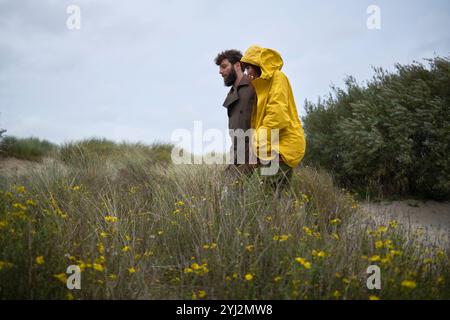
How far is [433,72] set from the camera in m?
7.91

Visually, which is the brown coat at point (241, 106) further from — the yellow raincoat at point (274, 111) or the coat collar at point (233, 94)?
the yellow raincoat at point (274, 111)

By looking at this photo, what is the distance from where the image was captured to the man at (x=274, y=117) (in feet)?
14.1

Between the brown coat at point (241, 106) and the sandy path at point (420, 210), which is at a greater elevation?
the brown coat at point (241, 106)

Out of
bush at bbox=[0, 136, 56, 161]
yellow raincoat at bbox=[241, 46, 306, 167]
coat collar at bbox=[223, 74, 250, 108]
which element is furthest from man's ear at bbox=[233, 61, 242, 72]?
bush at bbox=[0, 136, 56, 161]

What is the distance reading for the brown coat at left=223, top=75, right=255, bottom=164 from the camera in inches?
205

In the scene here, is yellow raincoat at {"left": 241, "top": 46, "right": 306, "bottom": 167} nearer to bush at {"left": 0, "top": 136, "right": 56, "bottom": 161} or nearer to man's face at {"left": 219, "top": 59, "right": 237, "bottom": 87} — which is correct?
man's face at {"left": 219, "top": 59, "right": 237, "bottom": 87}

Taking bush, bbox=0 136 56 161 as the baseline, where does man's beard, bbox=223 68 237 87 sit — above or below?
above

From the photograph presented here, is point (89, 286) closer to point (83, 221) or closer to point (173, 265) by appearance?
point (173, 265)

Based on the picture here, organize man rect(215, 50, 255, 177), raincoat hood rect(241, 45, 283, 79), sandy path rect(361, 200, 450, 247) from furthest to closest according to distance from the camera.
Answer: sandy path rect(361, 200, 450, 247), man rect(215, 50, 255, 177), raincoat hood rect(241, 45, 283, 79)

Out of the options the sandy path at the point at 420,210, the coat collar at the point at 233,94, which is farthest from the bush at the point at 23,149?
the sandy path at the point at 420,210

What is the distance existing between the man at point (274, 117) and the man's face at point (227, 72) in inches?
35.4
